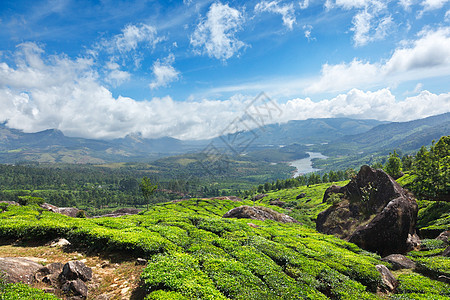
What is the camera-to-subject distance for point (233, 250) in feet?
60.5

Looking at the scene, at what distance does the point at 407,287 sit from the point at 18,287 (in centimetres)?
2728

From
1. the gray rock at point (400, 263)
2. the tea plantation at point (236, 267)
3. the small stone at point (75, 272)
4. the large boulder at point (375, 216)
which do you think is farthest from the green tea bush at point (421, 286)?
the small stone at point (75, 272)

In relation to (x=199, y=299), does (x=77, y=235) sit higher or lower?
higher

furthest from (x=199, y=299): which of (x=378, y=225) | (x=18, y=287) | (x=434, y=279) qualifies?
(x=378, y=225)

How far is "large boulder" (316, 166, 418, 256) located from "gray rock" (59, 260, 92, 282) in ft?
111

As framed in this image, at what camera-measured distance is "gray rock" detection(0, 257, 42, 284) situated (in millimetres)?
10711

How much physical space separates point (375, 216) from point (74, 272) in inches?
1511

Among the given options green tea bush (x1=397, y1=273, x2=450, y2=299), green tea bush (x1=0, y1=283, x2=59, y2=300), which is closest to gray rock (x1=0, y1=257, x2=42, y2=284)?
green tea bush (x1=0, y1=283, x2=59, y2=300)

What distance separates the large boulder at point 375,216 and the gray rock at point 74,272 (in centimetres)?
3385

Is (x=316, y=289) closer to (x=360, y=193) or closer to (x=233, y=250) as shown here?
(x=233, y=250)

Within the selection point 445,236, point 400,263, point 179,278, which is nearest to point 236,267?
point 179,278

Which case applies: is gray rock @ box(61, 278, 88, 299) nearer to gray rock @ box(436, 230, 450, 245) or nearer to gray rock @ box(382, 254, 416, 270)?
gray rock @ box(382, 254, 416, 270)

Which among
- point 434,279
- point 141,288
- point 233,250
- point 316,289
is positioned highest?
point 141,288

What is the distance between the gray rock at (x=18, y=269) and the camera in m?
10.7
